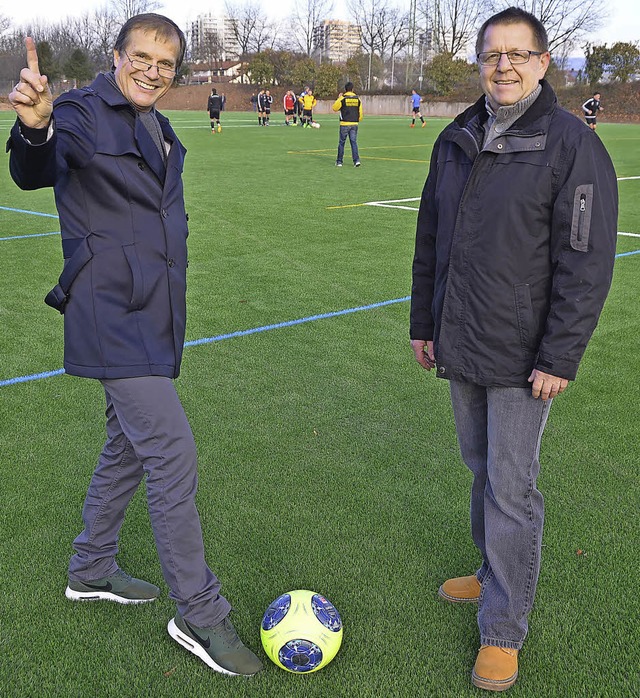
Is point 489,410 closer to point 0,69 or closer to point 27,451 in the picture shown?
point 27,451

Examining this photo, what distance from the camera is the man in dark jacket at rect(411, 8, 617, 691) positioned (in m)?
2.28

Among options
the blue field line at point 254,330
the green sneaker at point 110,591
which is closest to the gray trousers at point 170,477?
the green sneaker at point 110,591

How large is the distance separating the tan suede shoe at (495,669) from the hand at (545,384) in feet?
3.03

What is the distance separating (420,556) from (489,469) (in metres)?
0.93

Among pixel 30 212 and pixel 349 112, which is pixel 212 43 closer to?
pixel 349 112

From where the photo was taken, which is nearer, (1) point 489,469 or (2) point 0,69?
(1) point 489,469

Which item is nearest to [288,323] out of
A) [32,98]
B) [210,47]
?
[32,98]

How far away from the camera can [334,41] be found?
119 meters

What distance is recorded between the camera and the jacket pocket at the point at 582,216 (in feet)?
7.32

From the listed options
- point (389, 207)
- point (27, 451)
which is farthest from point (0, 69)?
point (27, 451)

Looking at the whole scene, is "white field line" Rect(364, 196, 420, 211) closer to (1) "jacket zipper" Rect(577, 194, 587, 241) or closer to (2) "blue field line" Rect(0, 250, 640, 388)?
(2) "blue field line" Rect(0, 250, 640, 388)

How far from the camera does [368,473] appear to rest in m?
4.04

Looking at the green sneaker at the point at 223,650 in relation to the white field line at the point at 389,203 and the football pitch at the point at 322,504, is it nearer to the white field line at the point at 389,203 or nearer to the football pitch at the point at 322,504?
the football pitch at the point at 322,504

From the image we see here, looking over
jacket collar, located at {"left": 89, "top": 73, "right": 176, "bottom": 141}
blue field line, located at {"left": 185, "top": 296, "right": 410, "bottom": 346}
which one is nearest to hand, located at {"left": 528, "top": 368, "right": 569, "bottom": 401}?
jacket collar, located at {"left": 89, "top": 73, "right": 176, "bottom": 141}
